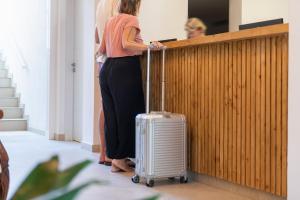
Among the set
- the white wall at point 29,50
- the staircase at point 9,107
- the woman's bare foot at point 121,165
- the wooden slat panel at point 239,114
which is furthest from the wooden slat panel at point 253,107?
the staircase at point 9,107

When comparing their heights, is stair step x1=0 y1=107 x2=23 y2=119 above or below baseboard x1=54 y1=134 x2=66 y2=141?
above

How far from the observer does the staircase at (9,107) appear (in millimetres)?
8016

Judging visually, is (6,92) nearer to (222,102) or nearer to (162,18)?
(162,18)

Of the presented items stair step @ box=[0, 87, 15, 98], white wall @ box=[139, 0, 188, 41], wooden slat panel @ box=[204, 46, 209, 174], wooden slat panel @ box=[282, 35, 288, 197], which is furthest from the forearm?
stair step @ box=[0, 87, 15, 98]

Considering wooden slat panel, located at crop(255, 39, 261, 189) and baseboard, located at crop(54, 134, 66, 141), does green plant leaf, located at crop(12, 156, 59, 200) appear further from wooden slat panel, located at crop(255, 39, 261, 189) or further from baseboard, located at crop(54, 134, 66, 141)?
baseboard, located at crop(54, 134, 66, 141)

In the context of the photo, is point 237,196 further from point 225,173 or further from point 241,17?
point 241,17

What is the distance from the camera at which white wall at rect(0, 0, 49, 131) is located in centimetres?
720

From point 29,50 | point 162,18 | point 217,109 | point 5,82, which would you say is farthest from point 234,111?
point 5,82

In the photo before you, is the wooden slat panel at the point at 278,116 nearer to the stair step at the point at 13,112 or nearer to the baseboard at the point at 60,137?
the baseboard at the point at 60,137

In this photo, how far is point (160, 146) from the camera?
3.30m

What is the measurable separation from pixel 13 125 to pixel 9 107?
0.55 m

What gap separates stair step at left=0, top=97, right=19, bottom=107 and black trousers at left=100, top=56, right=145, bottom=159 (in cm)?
524

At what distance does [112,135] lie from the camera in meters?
3.79

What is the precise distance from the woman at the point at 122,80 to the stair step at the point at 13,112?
495cm
